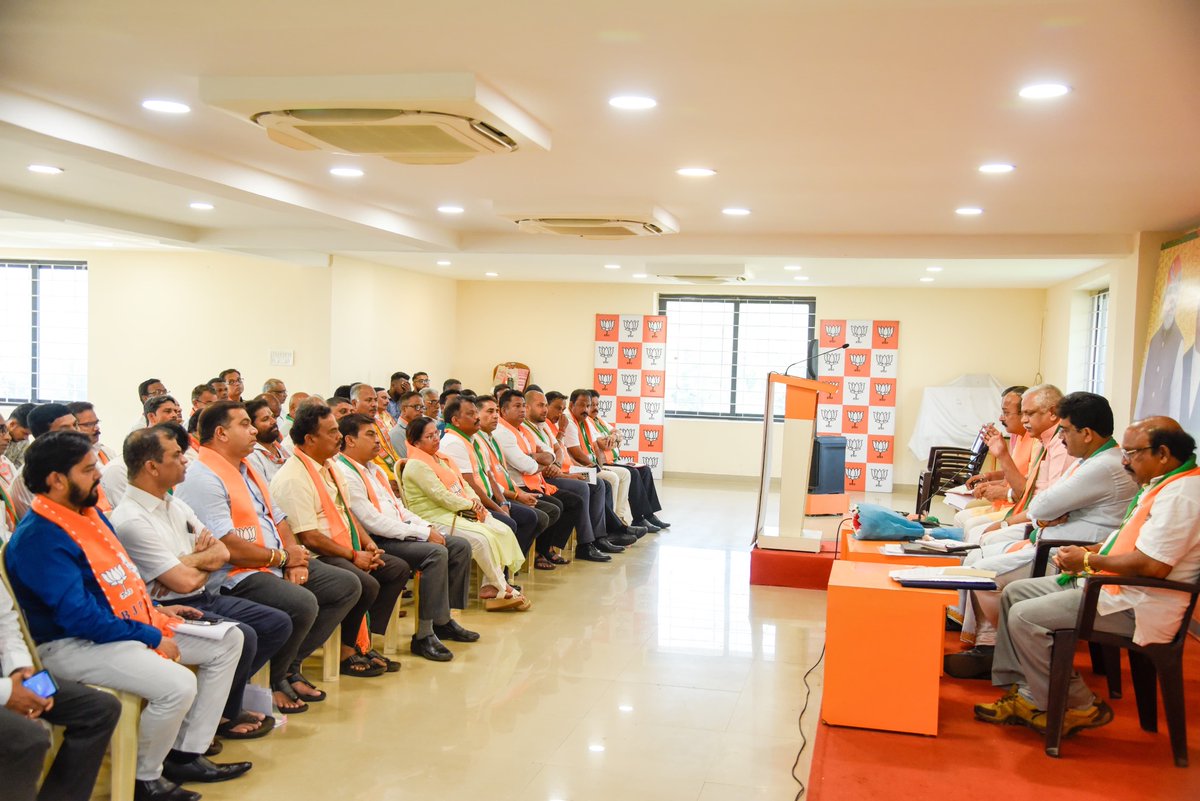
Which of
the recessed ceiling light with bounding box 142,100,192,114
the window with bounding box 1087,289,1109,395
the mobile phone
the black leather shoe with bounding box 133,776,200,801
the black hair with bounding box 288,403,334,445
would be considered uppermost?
the recessed ceiling light with bounding box 142,100,192,114

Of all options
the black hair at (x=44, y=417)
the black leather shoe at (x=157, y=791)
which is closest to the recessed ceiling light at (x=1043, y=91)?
the black leather shoe at (x=157, y=791)

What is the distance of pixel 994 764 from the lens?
3.70m

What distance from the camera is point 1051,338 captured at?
11477mm

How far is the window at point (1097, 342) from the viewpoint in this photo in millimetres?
10156

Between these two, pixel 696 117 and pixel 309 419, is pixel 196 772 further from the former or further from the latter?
pixel 696 117

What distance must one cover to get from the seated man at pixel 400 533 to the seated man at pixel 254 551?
0.64 metres

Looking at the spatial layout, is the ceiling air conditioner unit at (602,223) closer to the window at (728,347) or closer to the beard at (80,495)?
the beard at (80,495)

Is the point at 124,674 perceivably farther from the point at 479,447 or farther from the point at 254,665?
the point at 479,447

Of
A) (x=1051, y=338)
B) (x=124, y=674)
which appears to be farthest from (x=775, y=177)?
(x=1051, y=338)

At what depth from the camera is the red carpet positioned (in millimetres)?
3469

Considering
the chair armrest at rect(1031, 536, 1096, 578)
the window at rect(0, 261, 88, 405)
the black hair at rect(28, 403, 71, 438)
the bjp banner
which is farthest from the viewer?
the bjp banner

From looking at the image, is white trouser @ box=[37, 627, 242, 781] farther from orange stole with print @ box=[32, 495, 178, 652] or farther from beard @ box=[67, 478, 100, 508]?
beard @ box=[67, 478, 100, 508]

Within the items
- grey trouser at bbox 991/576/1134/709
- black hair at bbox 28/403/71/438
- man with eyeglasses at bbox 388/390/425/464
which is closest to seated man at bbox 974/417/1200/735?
grey trouser at bbox 991/576/1134/709

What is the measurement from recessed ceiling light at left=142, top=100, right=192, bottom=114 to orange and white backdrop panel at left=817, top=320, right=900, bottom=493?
9126mm
